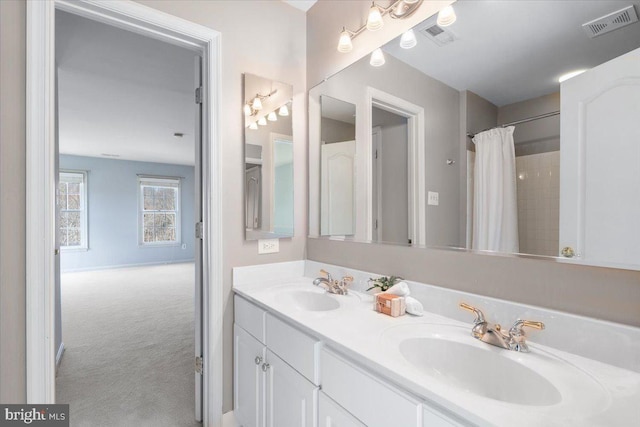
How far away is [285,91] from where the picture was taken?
1940 millimetres

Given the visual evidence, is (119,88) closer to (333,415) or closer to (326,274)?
(326,274)

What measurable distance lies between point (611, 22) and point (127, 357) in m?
3.56

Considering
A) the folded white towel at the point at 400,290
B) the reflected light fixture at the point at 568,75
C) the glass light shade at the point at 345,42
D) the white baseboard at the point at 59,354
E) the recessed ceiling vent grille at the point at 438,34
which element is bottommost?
the white baseboard at the point at 59,354

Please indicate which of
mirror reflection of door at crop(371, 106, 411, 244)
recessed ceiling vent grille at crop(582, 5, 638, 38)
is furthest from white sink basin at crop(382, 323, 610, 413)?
recessed ceiling vent grille at crop(582, 5, 638, 38)

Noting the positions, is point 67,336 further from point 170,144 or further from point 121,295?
point 170,144

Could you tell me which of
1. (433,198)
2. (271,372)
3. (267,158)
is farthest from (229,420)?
(433,198)

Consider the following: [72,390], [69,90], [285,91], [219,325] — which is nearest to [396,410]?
[219,325]

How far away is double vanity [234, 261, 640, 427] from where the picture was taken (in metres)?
0.68

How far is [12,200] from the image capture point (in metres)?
1.17

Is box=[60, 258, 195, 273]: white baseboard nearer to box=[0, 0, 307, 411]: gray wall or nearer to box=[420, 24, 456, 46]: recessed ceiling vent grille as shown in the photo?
box=[0, 0, 307, 411]: gray wall

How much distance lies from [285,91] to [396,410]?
1797 millimetres

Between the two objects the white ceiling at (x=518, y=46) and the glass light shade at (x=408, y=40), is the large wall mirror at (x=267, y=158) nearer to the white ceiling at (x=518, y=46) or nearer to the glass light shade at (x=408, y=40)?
the glass light shade at (x=408, y=40)

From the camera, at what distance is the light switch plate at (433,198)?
1.33 m

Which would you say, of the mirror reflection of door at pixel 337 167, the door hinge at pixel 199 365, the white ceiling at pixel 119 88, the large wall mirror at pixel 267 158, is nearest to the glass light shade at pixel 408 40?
the mirror reflection of door at pixel 337 167
